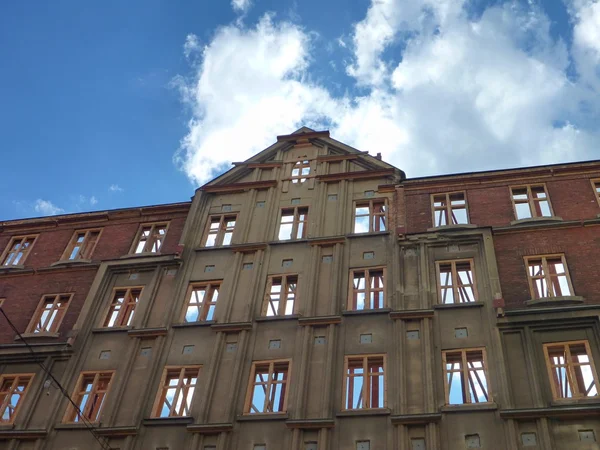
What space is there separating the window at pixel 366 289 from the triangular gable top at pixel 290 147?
716 cm

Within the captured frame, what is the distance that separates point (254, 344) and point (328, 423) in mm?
4976

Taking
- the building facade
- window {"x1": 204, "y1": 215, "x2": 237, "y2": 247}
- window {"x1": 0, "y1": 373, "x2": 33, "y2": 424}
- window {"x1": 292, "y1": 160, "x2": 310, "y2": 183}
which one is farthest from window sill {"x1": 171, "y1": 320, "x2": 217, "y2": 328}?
window {"x1": 292, "y1": 160, "x2": 310, "y2": 183}

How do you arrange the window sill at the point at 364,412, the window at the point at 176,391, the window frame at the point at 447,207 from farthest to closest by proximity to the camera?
1. the window frame at the point at 447,207
2. the window at the point at 176,391
3. the window sill at the point at 364,412

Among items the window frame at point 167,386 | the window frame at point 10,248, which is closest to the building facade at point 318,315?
the window frame at point 167,386

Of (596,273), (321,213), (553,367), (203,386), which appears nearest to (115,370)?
(203,386)

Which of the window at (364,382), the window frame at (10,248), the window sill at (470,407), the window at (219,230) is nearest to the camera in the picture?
the window sill at (470,407)

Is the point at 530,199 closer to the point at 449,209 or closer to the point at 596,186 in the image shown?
the point at 596,186

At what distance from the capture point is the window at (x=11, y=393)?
2686cm

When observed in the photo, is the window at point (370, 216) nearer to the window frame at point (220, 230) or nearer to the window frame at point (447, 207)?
the window frame at point (447, 207)

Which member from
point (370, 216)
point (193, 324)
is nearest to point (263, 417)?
point (193, 324)

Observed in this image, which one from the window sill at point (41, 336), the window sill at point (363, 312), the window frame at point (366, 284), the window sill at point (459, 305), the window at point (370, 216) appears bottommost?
the window sill at point (41, 336)

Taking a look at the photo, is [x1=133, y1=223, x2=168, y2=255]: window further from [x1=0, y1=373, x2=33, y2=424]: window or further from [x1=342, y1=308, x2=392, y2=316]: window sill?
[x1=342, y1=308, x2=392, y2=316]: window sill

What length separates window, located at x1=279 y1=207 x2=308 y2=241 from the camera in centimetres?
3109

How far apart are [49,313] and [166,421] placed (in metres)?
9.93
